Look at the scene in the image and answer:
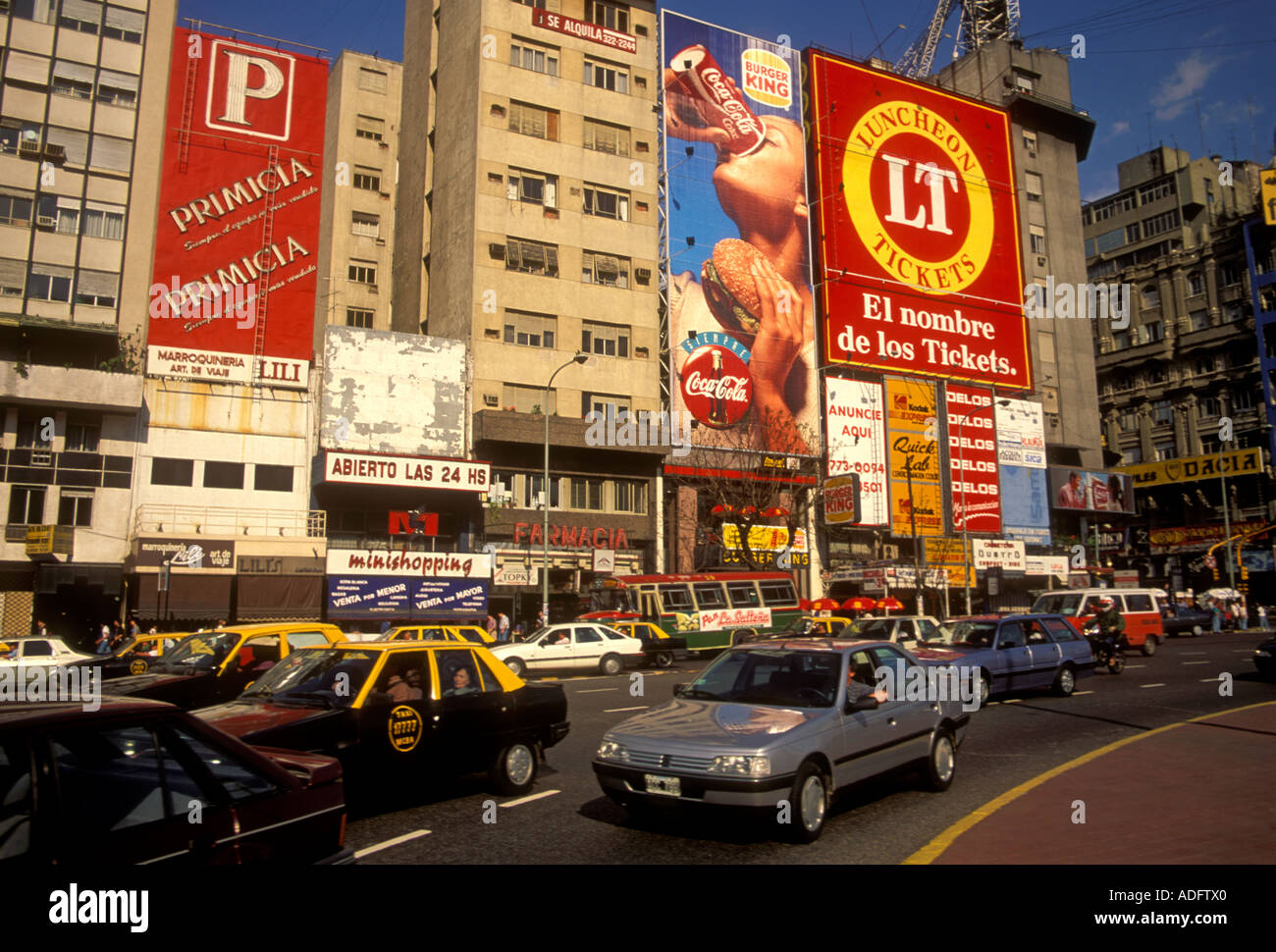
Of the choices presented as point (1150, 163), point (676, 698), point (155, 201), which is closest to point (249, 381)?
point (155, 201)

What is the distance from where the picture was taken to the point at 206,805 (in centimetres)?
417

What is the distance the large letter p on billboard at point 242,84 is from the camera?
37.3m

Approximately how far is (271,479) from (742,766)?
105 ft

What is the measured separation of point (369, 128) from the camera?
166 feet

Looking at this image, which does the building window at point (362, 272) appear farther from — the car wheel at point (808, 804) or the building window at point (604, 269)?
the car wheel at point (808, 804)

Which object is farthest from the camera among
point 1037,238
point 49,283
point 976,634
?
point 1037,238

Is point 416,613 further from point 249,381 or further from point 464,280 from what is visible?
point 464,280

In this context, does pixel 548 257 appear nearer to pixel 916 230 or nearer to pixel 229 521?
pixel 229 521

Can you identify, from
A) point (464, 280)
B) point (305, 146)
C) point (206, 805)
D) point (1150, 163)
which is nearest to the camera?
point (206, 805)

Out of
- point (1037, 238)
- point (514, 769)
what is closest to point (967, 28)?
point (1037, 238)

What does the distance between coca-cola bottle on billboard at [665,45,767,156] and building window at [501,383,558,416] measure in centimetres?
1664

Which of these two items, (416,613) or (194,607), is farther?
(416,613)

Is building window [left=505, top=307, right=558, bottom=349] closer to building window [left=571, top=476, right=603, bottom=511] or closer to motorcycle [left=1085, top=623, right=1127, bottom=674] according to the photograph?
building window [left=571, top=476, right=603, bottom=511]
